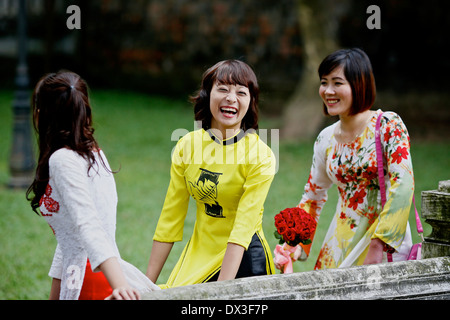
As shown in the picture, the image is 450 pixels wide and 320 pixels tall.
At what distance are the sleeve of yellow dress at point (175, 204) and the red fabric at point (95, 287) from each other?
52 centimetres

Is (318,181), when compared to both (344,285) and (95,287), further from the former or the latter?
(95,287)

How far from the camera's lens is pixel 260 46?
53.9 ft

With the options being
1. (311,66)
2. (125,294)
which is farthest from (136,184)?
(125,294)

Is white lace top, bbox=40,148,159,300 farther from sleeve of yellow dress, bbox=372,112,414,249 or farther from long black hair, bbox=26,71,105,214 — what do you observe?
sleeve of yellow dress, bbox=372,112,414,249

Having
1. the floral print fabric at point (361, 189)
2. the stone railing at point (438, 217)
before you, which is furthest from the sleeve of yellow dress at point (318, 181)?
the stone railing at point (438, 217)

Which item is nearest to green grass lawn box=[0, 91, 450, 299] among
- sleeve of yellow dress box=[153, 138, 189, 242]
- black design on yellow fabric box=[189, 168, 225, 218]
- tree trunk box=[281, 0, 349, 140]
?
tree trunk box=[281, 0, 349, 140]

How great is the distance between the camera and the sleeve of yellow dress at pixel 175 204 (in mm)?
3213

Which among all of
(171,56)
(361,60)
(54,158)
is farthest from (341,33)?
(54,158)

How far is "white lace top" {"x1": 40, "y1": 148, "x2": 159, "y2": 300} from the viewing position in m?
2.58

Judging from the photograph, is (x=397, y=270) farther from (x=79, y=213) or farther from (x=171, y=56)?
(x=171, y=56)

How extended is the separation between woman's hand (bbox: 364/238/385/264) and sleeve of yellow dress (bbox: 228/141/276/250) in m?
0.68

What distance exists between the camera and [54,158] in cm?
268

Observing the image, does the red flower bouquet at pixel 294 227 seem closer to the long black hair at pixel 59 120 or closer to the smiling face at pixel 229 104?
the smiling face at pixel 229 104
